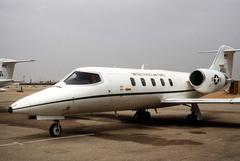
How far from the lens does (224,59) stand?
18547 millimetres

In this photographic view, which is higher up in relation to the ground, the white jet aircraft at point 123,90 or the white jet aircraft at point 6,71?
the white jet aircraft at point 6,71

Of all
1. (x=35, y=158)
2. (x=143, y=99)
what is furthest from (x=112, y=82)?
(x=35, y=158)

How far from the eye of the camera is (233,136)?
10930mm

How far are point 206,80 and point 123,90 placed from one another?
18.2 feet

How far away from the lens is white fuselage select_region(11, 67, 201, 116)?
10125 mm

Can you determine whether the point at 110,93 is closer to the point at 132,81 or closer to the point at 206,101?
the point at 132,81

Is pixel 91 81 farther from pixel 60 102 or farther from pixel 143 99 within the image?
pixel 143 99

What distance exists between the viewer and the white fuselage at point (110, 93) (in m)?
10.1

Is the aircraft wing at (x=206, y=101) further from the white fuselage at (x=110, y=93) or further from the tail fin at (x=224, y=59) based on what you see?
the tail fin at (x=224, y=59)

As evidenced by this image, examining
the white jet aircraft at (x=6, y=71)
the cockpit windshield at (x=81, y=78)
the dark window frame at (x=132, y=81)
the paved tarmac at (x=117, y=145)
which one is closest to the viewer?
the paved tarmac at (x=117, y=145)

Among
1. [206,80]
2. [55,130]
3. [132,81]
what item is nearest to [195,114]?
[206,80]

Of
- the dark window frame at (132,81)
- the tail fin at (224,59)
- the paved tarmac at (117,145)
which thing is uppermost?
the tail fin at (224,59)

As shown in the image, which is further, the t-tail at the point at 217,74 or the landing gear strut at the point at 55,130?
the t-tail at the point at 217,74

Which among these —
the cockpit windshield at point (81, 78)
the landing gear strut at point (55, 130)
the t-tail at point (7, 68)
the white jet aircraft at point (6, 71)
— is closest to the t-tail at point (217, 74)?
the cockpit windshield at point (81, 78)
